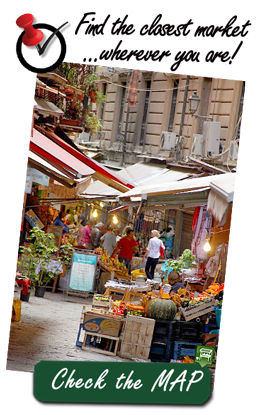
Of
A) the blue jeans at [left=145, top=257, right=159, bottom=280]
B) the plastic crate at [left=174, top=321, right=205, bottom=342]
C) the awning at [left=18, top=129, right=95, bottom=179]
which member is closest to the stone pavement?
the plastic crate at [left=174, top=321, right=205, bottom=342]

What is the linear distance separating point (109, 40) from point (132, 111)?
39.6 feet

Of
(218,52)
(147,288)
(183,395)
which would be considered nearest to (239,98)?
(147,288)

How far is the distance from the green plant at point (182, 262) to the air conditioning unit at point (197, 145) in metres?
2.68

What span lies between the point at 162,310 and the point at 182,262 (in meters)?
4.42

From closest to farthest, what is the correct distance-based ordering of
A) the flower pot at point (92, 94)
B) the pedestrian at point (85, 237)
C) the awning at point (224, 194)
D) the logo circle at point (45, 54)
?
1. the awning at point (224, 194)
2. the logo circle at point (45, 54)
3. the flower pot at point (92, 94)
4. the pedestrian at point (85, 237)

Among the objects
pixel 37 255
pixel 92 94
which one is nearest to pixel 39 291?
pixel 37 255

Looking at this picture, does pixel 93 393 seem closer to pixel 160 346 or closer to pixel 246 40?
pixel 160 346

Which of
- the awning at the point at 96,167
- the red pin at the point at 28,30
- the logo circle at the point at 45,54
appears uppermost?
the red pin at the point at 28,30

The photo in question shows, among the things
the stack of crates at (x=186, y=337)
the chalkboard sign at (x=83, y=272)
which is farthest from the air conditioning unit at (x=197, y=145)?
the stack of crates at (x=186, y=337)

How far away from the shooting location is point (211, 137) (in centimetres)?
1511

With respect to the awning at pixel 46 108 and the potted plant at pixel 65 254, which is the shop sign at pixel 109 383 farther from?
the potted plant at pixel 65 254

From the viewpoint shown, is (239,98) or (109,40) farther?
(239,98)

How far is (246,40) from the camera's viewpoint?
740 cm

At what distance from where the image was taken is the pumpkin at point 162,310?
384 inches
